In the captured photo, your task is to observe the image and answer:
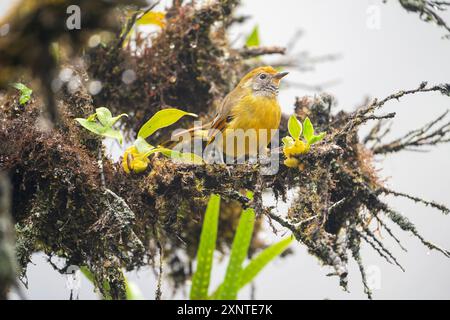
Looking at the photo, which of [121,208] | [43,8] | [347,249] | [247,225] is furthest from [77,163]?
[43,8]

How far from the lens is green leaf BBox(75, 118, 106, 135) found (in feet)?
8.29

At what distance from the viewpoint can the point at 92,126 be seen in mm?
2551

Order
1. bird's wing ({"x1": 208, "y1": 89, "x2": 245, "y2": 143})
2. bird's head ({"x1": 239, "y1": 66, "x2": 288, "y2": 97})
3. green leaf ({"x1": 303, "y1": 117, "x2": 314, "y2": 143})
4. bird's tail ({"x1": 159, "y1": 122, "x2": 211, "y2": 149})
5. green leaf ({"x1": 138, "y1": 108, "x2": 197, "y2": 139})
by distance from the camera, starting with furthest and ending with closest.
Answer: bird's head ({"x1": 239, "y1": 66, "x2": 288, "y2": 97}) < bird's wing ({"x1": 208, "y1": 89, "x2": 245, "y2": 143}) < bird's tail ({"x1": 159, "y1": 122, "x2": 211, "y2": 149}) < green leaf ({"x1": 138, "y1": 108, "x2": 197, "y2": 139}) < green leaf ({"x1": 303, "y1": 117, "x2": 314, "y2": 143})

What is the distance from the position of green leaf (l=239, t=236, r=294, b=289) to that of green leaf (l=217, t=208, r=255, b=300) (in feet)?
0.47

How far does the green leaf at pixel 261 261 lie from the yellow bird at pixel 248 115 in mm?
660

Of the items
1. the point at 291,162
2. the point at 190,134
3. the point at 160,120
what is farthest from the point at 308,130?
the point at 190,134

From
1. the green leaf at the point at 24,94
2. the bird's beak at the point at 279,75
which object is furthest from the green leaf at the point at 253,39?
the green leaf at the point at 24,94

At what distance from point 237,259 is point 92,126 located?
127cm

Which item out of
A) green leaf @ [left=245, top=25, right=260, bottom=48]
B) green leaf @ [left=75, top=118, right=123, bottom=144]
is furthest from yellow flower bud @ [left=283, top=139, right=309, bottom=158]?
green leaf @ [left=245, top=25, right=260, bottom=48]

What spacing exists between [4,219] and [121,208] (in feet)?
5.00

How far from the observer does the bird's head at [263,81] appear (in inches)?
141

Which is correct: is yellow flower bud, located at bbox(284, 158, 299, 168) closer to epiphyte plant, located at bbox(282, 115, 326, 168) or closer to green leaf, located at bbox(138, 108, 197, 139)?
epiphyte plant, located at bbox(282, 115, 326, 168)

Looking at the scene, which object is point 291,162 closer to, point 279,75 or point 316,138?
point 316,138

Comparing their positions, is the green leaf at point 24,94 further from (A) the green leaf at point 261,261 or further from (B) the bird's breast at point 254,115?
(A) the green leaf at point 261,261
